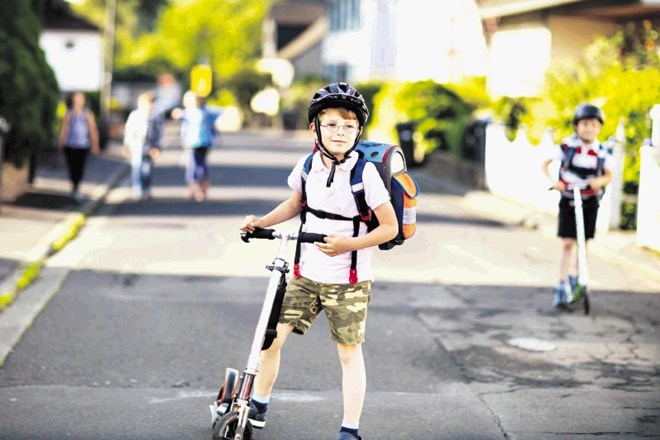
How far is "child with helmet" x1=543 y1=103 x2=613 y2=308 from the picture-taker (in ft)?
31.9

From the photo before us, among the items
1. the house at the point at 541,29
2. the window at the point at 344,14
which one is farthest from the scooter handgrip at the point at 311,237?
the window at the point at 344,14

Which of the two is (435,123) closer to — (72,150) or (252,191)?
(252,191)

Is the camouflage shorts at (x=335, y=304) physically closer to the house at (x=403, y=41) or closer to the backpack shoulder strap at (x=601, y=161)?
the backpack shoulder strap at (x=601, y=161)

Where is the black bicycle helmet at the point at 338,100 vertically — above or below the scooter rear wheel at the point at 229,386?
above

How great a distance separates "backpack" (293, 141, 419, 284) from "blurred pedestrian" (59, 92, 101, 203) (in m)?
12.7

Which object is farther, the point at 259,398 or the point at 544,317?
the point at 544,317

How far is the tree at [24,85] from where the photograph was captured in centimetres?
1780

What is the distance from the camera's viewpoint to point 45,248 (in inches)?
511

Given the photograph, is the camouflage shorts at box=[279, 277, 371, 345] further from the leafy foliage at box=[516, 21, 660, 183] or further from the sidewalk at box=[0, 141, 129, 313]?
the leafy foliage at box=[516, 21, 660, 183]

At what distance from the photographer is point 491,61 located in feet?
108

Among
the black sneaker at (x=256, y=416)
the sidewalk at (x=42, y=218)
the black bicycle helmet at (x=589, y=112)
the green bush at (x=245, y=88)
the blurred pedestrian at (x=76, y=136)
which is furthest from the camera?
the green bush at (x=245, y=88)

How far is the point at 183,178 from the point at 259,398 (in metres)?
19.4

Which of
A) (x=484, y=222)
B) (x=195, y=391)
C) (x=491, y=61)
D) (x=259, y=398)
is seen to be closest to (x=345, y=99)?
(x=259, y=398)

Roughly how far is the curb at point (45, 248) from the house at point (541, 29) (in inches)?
467
